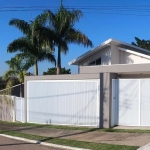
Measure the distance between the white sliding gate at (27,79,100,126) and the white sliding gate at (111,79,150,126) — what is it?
82 cm

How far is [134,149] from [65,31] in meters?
14.7

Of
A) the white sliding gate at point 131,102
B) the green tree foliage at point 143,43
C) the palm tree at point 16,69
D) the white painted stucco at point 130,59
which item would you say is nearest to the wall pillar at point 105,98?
the white sliding gate at point 131,102

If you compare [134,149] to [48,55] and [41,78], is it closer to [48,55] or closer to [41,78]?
[41,78]

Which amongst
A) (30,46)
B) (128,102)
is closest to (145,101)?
(128,102)

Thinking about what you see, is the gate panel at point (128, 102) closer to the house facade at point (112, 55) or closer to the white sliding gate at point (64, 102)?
the white sliding gate at point (64, 102)

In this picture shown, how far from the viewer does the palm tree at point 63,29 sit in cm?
2092

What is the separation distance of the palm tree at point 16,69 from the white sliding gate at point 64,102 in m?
9.78

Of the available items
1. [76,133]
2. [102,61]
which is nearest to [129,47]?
[102,61]

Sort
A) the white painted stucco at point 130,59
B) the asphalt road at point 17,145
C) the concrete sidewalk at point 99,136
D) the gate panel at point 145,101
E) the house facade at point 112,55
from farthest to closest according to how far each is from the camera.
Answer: the house facade at point 112,55 < the white painted stucco at point 130,59 < the gate panel at point 145,101 < the concrete sidewalk at point 99,136 < the asphalt road at point 17,145

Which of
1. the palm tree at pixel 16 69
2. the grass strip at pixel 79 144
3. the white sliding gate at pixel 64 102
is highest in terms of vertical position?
the palm tree at pixel 16 69

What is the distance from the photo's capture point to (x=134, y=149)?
793 cm

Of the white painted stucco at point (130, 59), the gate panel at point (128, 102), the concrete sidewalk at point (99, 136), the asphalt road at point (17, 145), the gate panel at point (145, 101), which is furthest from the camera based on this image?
the white painted stucco at point (130, 59)

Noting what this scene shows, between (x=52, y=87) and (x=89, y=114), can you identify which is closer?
(x=89, y=114)

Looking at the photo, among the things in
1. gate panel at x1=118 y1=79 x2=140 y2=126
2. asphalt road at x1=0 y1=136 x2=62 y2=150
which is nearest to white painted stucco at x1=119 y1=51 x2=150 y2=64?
gate panel at x1=118 y1=79 x2=140 y2=126
